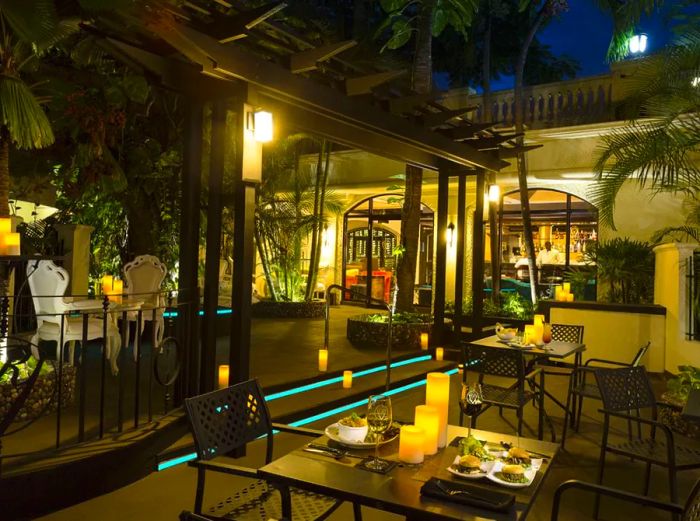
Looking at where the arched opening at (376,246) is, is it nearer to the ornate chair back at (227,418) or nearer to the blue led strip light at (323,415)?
the blue led strip light at (323,415)

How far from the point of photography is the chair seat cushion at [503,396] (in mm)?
4684

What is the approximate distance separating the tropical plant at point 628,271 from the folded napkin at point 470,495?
8.12 m

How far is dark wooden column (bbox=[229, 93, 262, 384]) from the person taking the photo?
4.51 meters

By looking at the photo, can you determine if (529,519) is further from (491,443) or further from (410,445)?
(410,445)

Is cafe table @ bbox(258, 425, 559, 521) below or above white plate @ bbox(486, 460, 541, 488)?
below

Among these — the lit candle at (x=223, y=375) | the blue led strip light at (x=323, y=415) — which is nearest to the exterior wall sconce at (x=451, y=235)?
the blue led strip light at (x=323, y=415)

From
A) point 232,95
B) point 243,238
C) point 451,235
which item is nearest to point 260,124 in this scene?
point 232,95

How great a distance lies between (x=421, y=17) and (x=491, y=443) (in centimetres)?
815

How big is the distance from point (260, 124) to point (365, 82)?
1273 millimetres

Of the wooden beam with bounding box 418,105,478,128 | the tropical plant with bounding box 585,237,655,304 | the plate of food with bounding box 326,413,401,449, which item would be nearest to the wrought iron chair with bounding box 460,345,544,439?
the plate of food with bounding box 326,413,401,449

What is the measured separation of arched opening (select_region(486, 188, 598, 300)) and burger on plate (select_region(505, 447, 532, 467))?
1032 centimetres

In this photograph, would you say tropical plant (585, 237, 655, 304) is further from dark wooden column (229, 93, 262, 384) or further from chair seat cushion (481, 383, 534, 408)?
dark wooden column (229, 93, 262, 384)

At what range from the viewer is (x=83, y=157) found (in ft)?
19.0

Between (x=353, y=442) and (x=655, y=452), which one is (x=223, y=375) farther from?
(x=655, y=452)
